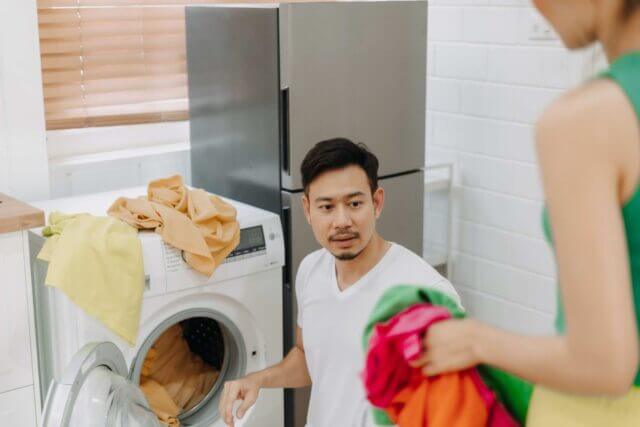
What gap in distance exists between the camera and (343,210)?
2.05 meters

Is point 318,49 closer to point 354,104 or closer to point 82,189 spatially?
point 354,104

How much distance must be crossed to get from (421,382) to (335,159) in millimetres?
1163

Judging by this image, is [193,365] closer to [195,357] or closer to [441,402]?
[195,357]

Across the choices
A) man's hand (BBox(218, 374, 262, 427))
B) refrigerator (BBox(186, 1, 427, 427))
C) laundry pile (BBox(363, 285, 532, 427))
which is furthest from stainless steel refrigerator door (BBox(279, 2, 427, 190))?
laundry pile (BBox(363, 285, 532, 427))

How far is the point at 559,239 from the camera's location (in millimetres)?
739

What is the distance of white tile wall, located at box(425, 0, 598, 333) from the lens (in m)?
3.27

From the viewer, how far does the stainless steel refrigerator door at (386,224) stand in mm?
2822

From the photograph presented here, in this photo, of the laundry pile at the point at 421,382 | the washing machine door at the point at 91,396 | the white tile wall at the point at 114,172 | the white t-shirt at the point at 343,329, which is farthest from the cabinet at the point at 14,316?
the laundry pile at the point at 421,382

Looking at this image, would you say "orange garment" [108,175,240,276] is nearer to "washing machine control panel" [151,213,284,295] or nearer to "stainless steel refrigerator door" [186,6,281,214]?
"washing machine control panel" [151,213,284,295]

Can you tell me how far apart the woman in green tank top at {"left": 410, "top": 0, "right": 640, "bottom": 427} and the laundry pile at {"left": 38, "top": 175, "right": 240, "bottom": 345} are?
1.71 metres

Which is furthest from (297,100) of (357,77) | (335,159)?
(335,159)

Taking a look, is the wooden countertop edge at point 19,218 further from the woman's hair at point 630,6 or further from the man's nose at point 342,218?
the woman's hair at point 630,6

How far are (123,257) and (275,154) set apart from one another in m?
0.66

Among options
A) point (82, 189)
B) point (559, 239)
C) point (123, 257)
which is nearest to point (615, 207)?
point (559, 239)
